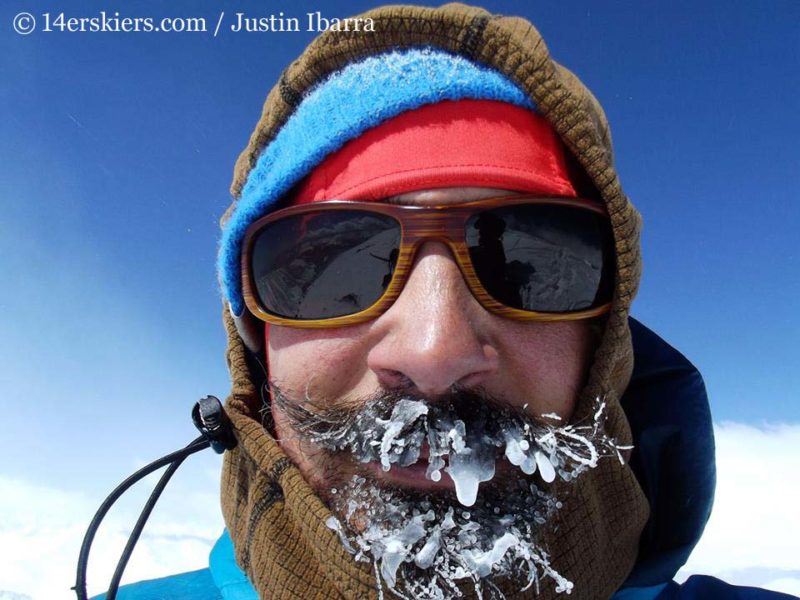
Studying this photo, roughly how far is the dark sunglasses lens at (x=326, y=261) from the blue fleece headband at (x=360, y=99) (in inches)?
5.6

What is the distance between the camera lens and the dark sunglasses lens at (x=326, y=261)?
1040mm

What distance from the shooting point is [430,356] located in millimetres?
885

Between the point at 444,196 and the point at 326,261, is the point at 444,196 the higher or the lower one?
the higher one

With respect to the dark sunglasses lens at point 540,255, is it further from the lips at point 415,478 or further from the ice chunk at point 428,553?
the ice chunk at point 428,553

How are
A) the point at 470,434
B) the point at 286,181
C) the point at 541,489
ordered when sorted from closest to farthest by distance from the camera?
1. the point at 470,434
2. the point at 541,489
3. the point at 286,181

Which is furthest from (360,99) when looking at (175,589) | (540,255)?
(175,589)

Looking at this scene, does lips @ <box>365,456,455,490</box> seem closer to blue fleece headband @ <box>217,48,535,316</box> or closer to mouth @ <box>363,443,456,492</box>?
mouth @ <box>363,443,456,492</box>

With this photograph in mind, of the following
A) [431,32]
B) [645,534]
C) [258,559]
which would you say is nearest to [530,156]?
[431,32]

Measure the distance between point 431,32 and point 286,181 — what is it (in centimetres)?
50

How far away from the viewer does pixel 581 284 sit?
1.10 meters

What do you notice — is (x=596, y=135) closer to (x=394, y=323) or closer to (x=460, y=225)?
(x=460, y=225)

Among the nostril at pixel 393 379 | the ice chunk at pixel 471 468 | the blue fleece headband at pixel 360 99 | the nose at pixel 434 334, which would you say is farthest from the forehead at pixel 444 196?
the ice chunk at pixel 471 468

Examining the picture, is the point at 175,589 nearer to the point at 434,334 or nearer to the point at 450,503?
the point at 450,503

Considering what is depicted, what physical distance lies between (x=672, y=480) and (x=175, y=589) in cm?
168
